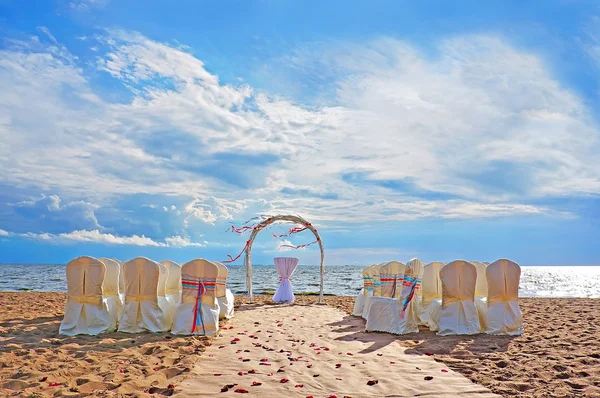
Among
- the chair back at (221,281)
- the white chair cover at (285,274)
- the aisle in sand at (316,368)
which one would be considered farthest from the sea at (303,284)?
the aisle in sand at (316,368)

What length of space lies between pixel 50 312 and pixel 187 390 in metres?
7.75

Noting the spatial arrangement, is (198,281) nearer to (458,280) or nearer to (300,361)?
(300,361)

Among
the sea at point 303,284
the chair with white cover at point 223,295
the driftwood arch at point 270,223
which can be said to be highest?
the driftwood arch at point 270,223

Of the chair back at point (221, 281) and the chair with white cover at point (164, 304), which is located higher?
the chair back at point (221, 281)

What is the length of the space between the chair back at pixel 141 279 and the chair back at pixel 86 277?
49cm

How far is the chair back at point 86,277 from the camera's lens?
8.40 metres

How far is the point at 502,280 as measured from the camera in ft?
28.3

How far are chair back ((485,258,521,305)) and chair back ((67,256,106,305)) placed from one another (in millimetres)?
7128

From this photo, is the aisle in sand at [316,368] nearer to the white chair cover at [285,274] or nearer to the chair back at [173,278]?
the chair back at [173,278]

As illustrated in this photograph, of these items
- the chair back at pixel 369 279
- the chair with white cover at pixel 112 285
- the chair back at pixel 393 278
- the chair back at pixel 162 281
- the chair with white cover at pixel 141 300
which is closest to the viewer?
the chair with white cover at pixel 141 300

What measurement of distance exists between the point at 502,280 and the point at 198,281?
559 cm

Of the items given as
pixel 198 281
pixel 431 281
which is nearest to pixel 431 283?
pixel 431 281

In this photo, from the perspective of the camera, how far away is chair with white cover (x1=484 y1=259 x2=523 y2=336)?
8516 mm

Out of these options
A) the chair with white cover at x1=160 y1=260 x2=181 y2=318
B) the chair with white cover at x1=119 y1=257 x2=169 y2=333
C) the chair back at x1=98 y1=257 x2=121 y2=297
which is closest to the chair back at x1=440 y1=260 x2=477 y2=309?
the chair with white cover at x1=119 y1=257 x2=169 y2=333
